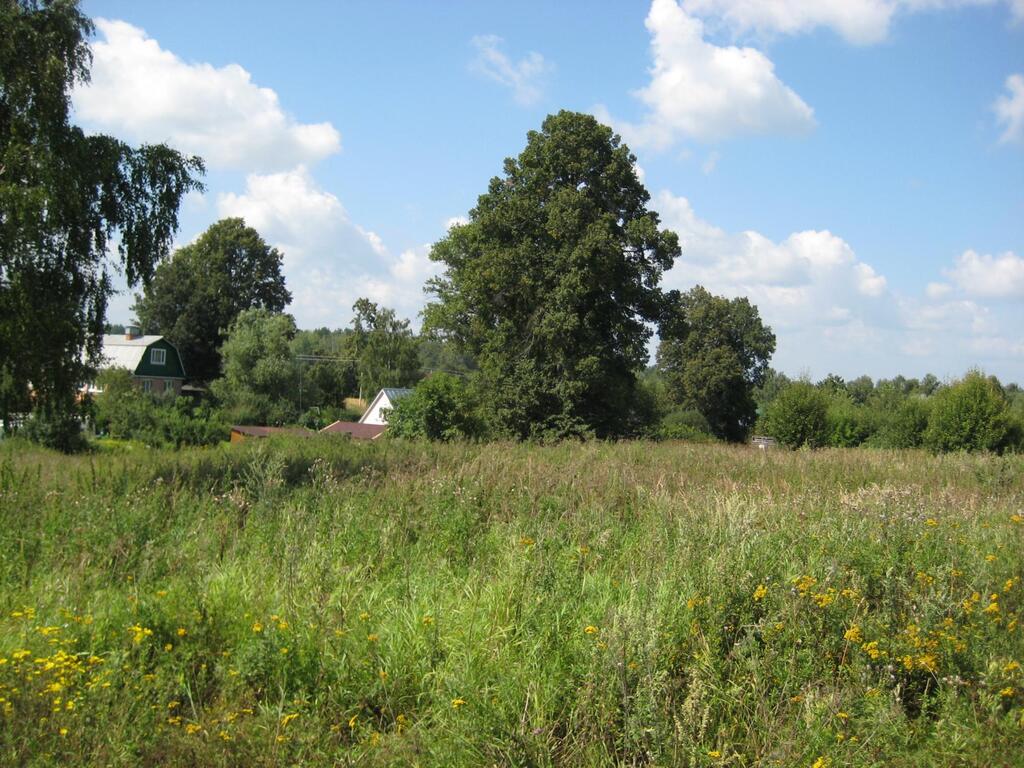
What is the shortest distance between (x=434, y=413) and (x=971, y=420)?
65.8 feet

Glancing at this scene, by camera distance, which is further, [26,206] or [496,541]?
[26,206]

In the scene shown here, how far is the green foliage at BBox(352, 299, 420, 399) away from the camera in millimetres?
65625

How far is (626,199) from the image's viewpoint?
1331 inches

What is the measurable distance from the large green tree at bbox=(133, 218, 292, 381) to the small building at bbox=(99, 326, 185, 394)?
161 inches

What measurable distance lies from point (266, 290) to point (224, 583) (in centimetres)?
7212

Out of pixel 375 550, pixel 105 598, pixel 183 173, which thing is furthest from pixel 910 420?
pixel 105 598

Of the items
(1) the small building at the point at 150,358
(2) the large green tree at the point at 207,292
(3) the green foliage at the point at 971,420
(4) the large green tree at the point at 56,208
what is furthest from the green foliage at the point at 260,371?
(4) the large green tree at the point at 56,208

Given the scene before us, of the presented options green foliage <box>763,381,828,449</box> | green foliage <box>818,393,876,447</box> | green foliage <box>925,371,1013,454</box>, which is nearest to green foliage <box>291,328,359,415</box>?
green foliage <box>763,381,828,449</box>

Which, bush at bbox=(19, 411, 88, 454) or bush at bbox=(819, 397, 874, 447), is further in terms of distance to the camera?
bush at bbox=(819, 397, 874, 447)

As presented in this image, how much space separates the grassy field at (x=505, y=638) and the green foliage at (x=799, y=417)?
94.8 ft

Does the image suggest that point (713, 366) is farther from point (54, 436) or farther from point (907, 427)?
point (54, 436)

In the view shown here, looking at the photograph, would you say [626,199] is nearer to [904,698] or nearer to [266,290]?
[904,698]

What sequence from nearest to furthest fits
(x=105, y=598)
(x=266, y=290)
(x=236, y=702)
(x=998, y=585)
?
1. (x=236, y=702)
2. (x=105, y=598)
3. (x=998, y=585)
4. (x=266, y=290)

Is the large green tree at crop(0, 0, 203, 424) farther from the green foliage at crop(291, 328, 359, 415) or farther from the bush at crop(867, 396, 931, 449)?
the green foliage at crop(291, 328, 359, 415)
